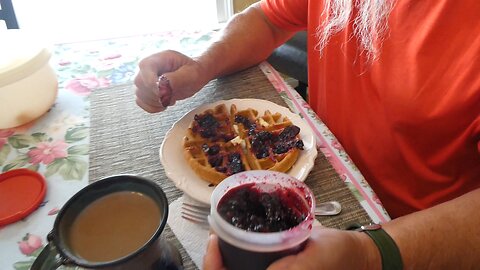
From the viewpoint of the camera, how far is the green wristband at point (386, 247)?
54 centimetres

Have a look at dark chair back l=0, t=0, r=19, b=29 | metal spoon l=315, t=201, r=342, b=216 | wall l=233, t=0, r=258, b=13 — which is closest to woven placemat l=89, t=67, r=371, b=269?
metal spoon l=315, t=201, r=342, b=216

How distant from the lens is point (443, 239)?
1.85ft

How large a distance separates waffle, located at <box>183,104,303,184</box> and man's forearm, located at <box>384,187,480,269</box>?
0.21m

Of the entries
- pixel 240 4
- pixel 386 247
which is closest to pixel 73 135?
pixel 386 247

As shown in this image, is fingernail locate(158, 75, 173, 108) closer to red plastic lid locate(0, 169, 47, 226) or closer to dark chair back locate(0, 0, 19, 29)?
red plastic lid locate(0, 169, 47, 226)

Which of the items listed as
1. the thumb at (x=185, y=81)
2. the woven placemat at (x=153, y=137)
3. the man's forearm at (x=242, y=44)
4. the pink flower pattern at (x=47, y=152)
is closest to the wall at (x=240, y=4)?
the man's forearm at (x=242, y=44)

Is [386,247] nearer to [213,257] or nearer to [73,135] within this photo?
[213,257]

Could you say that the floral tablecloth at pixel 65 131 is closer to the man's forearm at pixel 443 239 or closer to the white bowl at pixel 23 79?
the white bowl at pixel 23 79

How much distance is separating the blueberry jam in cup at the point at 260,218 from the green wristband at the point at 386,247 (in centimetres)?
14

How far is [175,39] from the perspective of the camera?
1.20 meters

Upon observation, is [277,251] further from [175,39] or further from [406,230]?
[175,39]

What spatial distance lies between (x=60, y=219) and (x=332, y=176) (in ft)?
1.44

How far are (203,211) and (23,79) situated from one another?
0.46 metres

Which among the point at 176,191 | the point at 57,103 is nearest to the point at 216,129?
the point at 176,191
